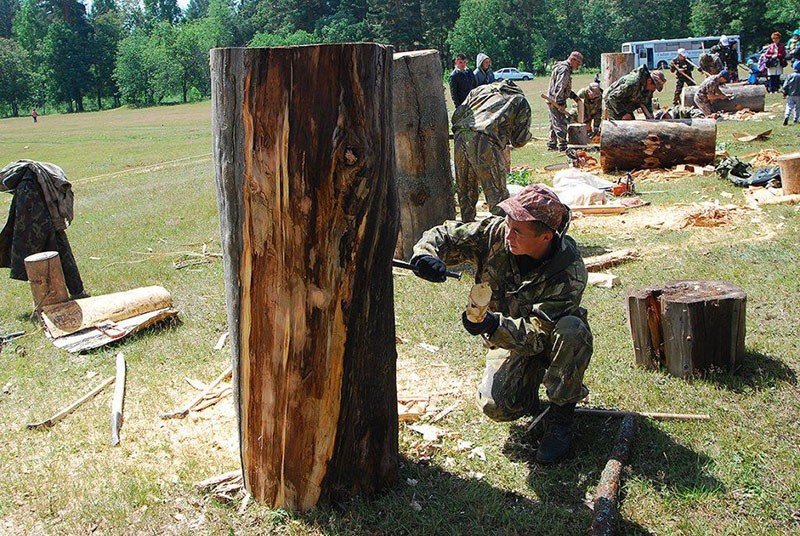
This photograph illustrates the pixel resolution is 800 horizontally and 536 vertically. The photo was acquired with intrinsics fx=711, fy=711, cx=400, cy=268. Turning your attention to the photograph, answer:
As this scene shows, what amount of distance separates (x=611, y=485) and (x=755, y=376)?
1772 millimetres

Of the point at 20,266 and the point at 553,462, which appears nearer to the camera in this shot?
the point at 553,462

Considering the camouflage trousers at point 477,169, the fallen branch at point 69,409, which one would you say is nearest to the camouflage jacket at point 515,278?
the fallen branch at point 69,409

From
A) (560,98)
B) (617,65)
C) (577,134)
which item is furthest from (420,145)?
(617,65)

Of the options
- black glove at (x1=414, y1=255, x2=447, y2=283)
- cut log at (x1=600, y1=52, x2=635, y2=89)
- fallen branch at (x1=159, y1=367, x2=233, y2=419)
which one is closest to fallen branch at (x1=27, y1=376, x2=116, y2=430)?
fallen branch at (x1=159, y1=367, x2=233, y2=419)

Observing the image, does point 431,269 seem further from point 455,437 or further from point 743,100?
point 743,100

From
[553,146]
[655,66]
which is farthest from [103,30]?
[553,146]

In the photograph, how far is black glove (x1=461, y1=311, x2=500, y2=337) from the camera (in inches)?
144

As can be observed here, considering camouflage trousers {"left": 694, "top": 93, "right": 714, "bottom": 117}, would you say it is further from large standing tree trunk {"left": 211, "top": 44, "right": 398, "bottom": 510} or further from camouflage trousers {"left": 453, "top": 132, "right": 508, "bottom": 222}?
large standing tree trunk {"left": 211, "top": 44, "right": 398, "bottom": 510}

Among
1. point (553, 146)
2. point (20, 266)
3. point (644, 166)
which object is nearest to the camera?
point (20, 266)

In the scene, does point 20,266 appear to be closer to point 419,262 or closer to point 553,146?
point 419,262

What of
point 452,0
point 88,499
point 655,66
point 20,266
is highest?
point 452,0

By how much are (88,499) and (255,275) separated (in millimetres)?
1733

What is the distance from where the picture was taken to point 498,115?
8.04 m

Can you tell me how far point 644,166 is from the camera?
12859 millimetres
